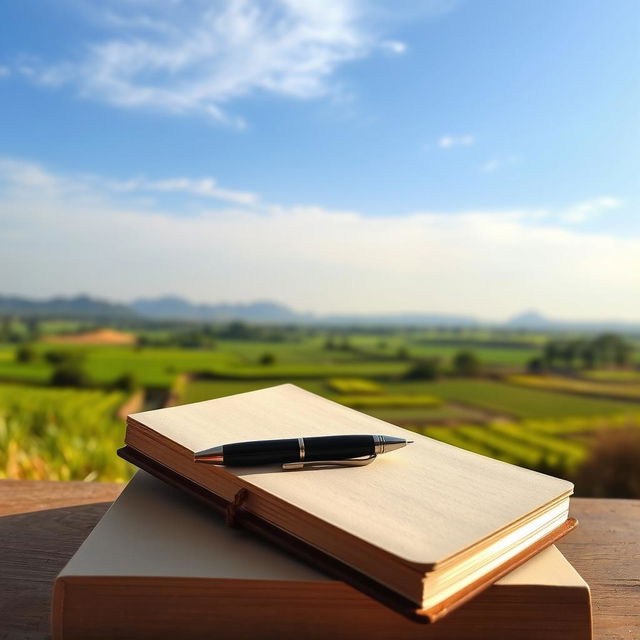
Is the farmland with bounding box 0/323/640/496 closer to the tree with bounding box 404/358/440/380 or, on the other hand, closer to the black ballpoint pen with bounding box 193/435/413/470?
the tree with bounding box 404/358/440/380

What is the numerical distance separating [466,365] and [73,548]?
833 cm

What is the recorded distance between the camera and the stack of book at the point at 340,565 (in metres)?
0.35

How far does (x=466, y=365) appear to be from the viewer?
8461 millimetres

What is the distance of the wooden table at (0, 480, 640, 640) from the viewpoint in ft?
1.49

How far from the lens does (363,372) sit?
7883 mm

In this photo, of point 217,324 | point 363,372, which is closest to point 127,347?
point 217,324

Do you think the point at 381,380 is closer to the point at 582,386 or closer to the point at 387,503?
the point at 582,386

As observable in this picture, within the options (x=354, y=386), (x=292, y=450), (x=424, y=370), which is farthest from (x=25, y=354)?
(x=292, y=450)

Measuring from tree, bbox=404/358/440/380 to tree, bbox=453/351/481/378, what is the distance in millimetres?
305

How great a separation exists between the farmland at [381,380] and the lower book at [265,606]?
14.1ft

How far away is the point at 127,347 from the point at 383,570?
7758 millimetres

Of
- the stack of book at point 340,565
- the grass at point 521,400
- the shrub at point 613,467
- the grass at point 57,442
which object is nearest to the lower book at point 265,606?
the stack of book at point 340,565

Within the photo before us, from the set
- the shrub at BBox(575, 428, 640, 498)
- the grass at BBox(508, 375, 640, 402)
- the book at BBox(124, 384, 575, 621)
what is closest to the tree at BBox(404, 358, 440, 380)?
the grass at BBox(508, 375, 640, 402)

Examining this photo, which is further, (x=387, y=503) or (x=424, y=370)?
(x=424, y=370)
